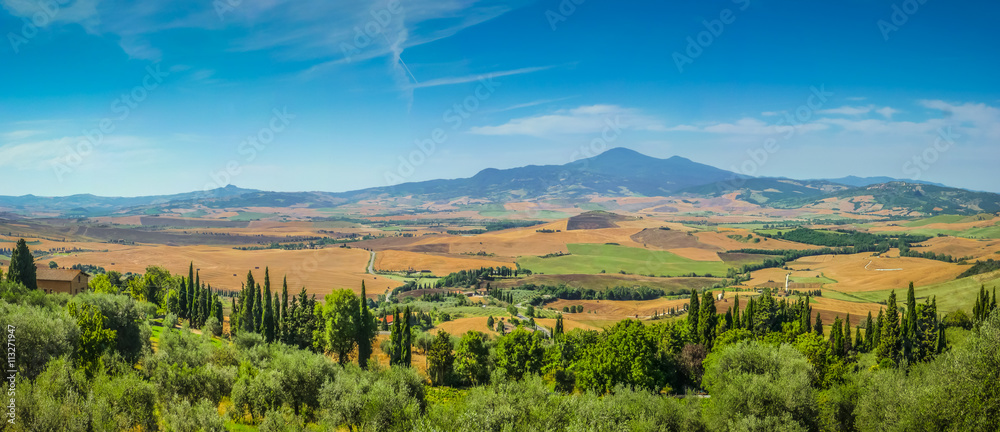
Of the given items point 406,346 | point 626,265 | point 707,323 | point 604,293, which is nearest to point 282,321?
point 406,346

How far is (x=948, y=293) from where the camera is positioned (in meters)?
111

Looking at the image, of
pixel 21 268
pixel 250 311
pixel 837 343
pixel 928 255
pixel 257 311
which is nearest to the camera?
pixel 837 343

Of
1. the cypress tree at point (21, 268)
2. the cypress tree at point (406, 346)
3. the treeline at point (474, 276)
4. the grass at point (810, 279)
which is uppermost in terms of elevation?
the cypress tree at point (21, 268)

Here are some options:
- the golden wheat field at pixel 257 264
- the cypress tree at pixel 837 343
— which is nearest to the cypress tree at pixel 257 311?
the golden wheat field at pixel 257 264

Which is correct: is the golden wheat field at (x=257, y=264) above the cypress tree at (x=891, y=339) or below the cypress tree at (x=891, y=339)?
below

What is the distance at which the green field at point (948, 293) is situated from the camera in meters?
101

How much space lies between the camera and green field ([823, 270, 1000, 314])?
3969 inches

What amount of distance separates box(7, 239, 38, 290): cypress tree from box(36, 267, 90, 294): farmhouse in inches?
343

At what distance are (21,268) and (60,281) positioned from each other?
35.8 ft

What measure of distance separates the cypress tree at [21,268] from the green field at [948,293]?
432ft

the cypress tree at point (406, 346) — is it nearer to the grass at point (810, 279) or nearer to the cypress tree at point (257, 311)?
the cypress tree at point (257, 311)

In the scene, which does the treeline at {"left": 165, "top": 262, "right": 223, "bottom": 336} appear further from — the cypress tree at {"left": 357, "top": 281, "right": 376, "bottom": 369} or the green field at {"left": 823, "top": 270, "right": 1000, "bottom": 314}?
the green field at {"left": 823, "top": 270, "right": 1000, "bottom": 314}

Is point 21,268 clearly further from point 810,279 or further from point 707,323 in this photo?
point 810,279

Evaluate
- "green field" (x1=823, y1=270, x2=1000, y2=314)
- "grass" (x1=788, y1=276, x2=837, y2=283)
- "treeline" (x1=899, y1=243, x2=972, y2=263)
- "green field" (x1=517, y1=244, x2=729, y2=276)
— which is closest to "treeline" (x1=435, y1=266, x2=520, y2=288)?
"green field" (x1=517, y1=244, x2=729, y2=276)
